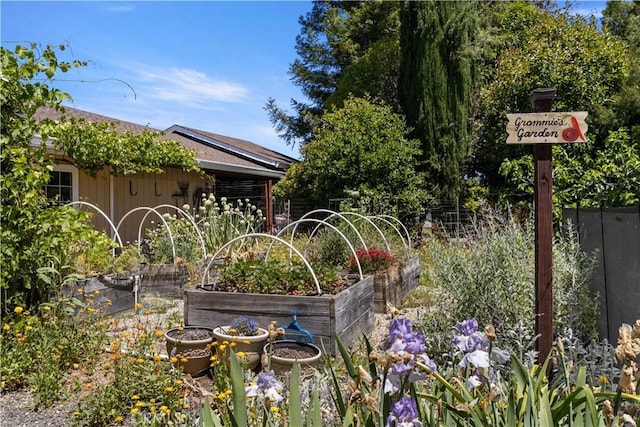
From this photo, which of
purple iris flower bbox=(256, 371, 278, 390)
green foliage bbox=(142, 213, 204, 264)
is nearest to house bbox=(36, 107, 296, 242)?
green foliage bbox=(142, 213, 204, 264)

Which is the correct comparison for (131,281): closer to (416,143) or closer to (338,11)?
(416,143)

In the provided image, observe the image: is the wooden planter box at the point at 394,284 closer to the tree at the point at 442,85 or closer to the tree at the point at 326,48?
the tree at the point at 442,85

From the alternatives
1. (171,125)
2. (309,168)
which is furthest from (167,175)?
(171,125)

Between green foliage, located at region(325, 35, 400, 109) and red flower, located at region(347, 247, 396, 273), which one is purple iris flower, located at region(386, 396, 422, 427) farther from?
green foliage, located at region(325, 35, 400, 109)

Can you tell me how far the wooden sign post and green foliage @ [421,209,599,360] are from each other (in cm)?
43

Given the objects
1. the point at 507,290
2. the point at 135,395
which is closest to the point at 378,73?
the point at 507,290

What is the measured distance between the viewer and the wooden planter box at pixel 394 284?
17.7ft

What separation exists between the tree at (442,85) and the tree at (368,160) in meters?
0.54

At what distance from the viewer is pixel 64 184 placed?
25.6 ft

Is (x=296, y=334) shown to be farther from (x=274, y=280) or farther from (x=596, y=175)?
(x=596, y=175)

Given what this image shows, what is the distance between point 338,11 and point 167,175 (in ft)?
39.9

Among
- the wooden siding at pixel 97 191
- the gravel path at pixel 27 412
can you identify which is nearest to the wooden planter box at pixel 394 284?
the gravel path at pixel 27 412

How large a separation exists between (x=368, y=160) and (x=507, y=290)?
7696 millimetres

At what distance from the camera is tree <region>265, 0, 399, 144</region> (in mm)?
17141
